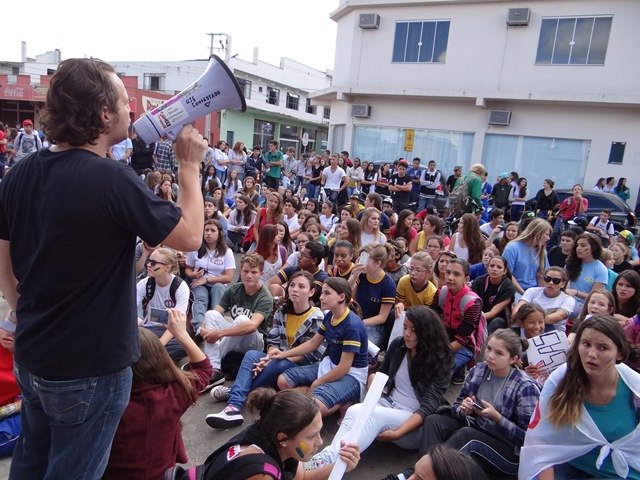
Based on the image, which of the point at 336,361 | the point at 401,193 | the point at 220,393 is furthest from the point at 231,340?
the point at 401,193

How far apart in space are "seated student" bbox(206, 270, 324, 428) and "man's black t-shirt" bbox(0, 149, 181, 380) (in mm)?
2185

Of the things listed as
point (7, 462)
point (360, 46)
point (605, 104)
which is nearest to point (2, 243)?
point (7, 462)

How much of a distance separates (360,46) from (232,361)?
55.1ft

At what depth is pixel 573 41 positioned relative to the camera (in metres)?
15.3

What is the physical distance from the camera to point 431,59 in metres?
17.4

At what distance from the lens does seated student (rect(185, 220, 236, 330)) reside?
5413mm

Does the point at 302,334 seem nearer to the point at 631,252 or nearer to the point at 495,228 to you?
the point at 495,228

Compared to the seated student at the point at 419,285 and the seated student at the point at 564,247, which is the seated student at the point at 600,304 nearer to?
the seated student at the point at 419,285

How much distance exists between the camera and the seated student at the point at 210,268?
5.41m

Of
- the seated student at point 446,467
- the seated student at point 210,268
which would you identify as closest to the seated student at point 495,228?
the seated student at point 210,268

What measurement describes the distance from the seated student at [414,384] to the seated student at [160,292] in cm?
192

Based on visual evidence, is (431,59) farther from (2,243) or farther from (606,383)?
(2,243)

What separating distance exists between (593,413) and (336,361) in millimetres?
1783

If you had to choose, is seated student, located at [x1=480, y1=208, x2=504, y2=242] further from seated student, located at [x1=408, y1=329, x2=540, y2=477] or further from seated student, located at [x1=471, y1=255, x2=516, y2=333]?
seated student, located at [x1=408, y1=329, x2=540, y2=477]
